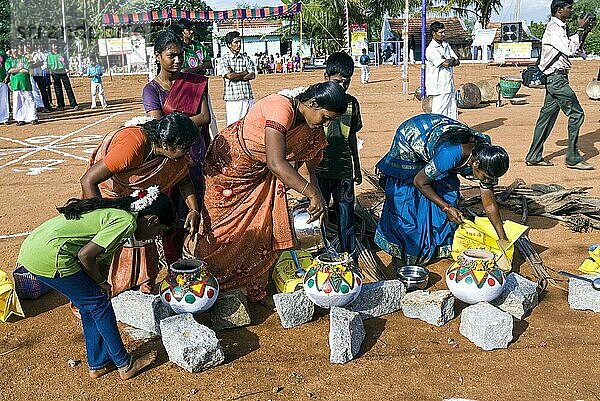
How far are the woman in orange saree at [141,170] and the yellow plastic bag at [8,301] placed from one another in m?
0.66

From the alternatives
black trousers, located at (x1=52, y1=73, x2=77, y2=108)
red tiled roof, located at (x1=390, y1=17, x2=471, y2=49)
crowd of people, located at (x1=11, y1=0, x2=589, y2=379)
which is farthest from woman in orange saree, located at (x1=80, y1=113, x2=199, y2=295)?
red tiled roof, located at (x1=390, y1=17, x2=471, y2=49)

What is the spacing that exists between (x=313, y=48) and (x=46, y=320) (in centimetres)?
3603

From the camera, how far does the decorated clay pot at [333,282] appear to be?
354cm

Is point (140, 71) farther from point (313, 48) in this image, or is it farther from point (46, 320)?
point (46, 320)

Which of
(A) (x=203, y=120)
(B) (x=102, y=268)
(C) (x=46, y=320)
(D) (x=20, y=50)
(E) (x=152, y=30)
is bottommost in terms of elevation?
(C) (x=46, y=320)

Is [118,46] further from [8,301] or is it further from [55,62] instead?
[8,301]

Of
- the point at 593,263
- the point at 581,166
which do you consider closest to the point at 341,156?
the point at 593,263

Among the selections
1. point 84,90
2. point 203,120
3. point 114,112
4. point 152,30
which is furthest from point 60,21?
point 203,120

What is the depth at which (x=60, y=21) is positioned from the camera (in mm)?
37875

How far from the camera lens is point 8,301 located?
13.0 feet

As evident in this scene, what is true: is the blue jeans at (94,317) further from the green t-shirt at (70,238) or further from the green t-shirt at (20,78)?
the green t-shirt at (20,78)

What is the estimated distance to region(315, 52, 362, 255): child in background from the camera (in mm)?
4406

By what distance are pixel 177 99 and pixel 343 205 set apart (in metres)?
1.50

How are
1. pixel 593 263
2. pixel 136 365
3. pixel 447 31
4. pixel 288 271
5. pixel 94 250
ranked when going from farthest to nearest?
pixel 447 31, pixel 288 271, pixel 593 263, pixel 136 365, pixel 94 250
